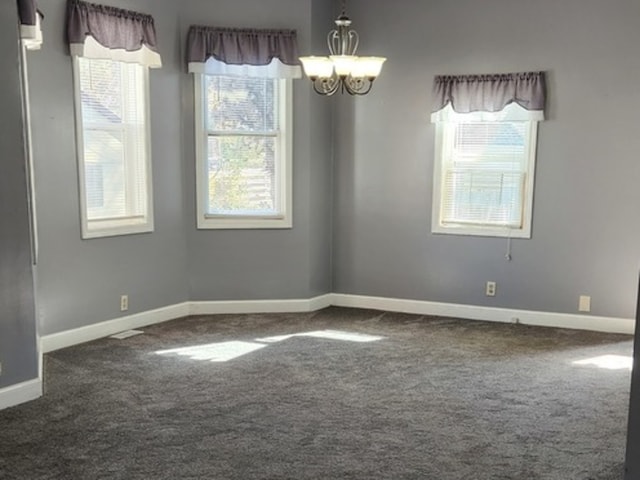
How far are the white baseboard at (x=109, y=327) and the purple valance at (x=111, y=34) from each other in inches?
77.9

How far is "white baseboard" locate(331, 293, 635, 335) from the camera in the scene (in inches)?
202

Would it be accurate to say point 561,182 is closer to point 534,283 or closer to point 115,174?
point 534,283

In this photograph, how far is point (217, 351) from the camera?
4574mm

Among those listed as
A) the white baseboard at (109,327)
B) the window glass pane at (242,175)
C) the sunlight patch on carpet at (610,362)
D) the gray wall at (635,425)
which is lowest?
A: the sunlight patch on carpet at (610,362)

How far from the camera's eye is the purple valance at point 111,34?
4.48 m

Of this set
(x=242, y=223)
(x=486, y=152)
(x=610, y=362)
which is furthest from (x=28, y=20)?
(x=610, y=362)

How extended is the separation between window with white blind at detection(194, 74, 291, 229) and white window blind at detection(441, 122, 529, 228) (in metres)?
1.40

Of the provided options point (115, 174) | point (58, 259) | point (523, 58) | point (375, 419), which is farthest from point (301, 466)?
point (523, 58)

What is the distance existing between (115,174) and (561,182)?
3516mm

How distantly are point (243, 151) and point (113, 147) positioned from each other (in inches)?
43.5

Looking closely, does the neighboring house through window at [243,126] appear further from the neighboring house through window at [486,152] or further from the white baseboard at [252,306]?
the neighboring house through window at [486,152]

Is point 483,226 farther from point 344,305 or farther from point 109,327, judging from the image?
point 109,327

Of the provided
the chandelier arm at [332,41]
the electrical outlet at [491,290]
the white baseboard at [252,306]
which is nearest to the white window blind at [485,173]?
the electrical outlet at [491,290]

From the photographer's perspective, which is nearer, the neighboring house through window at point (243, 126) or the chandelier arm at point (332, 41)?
the neighboring house through window at point (243, 126)
